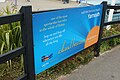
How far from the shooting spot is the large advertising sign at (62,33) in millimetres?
3049

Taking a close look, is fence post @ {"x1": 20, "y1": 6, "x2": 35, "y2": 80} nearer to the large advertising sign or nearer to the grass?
the large advertising sign

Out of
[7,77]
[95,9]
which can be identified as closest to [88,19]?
[95,9]

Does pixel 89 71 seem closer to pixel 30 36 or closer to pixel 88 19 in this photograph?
pixel 88 19

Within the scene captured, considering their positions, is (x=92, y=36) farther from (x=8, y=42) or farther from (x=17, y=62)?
(x=8, y=42)

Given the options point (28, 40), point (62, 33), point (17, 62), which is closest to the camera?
point (28, 40)

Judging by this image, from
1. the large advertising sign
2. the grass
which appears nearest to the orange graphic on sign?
the large advertising sign

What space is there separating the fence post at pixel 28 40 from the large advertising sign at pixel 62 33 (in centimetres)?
9

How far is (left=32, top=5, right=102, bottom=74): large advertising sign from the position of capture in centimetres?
305

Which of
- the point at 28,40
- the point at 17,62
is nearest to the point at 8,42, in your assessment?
the point at 17,62

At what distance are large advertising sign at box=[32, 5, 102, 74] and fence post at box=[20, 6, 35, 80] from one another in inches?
3.4

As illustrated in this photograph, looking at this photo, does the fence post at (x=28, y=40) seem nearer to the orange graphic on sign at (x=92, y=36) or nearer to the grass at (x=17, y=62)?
the grass at (x=17, y=62)

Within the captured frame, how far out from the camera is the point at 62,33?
137 inches

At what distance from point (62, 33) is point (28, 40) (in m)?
0.80

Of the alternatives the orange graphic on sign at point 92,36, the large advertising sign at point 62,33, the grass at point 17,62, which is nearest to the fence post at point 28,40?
the large advertising sign at point 62,33
